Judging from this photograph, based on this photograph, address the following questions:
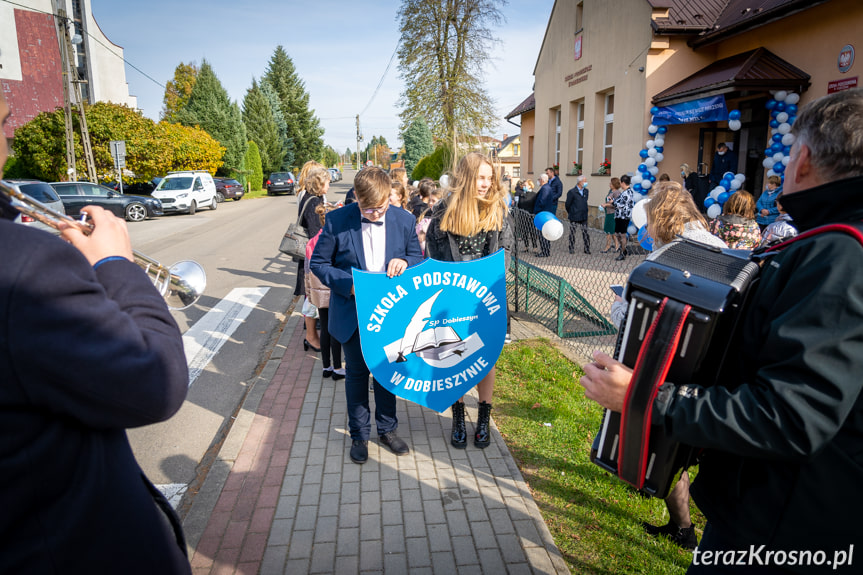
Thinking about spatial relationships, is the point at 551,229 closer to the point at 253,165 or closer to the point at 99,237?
the point at 99,237

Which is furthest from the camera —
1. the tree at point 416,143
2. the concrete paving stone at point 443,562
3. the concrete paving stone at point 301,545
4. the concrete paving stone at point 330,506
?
the tree at point 416,143

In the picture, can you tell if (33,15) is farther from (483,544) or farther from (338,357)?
(483,544)

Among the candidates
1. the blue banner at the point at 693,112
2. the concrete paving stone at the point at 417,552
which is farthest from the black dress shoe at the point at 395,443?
the blue banner at the point at 693,112

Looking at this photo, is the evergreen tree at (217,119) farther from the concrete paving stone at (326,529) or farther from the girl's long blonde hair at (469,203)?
the concrete paving stone at (326,529)

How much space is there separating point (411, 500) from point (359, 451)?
63cm

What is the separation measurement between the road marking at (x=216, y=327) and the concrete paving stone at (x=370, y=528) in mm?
3156

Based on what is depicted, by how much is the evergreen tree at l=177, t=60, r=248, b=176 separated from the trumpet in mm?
43744

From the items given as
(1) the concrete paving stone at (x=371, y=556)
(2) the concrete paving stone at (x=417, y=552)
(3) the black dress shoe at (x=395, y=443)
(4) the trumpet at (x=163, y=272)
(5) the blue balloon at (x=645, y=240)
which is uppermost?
(4) the trumpet at (x=163, y=272)

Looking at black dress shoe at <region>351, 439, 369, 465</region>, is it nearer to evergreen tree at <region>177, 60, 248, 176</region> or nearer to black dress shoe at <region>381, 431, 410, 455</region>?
black dress shoe at <region>381, 431, 410, 455</region>

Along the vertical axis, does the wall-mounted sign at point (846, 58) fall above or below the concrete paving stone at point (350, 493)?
above

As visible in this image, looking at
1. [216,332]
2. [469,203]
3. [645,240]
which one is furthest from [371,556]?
[216,332]

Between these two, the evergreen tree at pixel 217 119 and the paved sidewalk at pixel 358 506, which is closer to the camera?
the paved sidewalk at pixel 358 506

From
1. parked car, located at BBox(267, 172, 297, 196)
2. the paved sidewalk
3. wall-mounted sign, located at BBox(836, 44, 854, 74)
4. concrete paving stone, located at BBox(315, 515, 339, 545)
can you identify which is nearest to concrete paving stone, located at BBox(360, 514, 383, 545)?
the paved sidewalk

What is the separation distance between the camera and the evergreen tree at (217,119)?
42.4 meters
